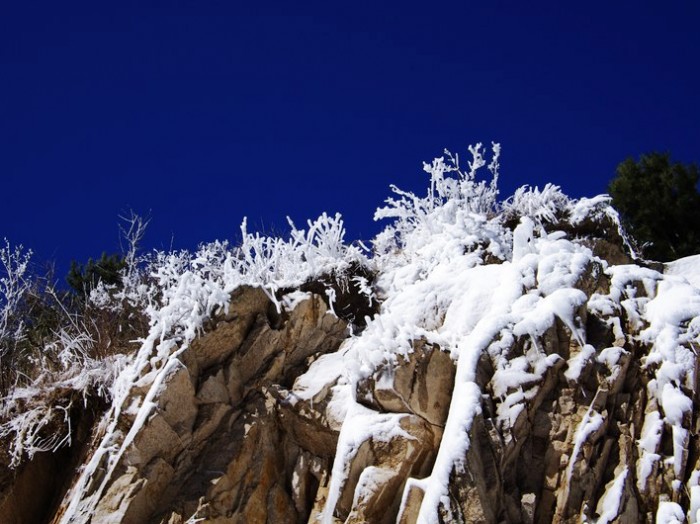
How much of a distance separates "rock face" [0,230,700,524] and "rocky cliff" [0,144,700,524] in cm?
1

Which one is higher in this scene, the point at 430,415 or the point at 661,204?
the point at 661,204

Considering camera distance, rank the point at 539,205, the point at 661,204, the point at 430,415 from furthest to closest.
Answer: the point at 661,204 → the point at 539,205 → the point at 430,415

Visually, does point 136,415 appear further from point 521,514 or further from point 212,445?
point 521,514

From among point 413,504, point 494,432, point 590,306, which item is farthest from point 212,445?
point 590,306

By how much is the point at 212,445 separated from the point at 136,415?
29.3 inches

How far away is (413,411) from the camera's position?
17.3 feet

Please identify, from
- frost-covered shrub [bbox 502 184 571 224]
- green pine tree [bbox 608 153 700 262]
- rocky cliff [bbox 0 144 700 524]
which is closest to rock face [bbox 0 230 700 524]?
rocky cliff [bbox 0 144 700 524]

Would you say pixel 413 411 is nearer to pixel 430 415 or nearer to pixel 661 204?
pixel 430 415

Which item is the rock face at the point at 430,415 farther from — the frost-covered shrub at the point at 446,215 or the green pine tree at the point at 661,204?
the green pine tree at the point at 661,204

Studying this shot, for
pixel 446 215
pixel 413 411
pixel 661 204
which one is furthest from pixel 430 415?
pixel 661 204

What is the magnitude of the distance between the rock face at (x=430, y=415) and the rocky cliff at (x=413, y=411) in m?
0.01

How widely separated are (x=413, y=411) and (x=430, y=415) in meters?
0.14

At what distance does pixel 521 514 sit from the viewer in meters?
4.68

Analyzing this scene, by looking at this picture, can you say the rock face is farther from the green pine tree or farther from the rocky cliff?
the green pine tree
